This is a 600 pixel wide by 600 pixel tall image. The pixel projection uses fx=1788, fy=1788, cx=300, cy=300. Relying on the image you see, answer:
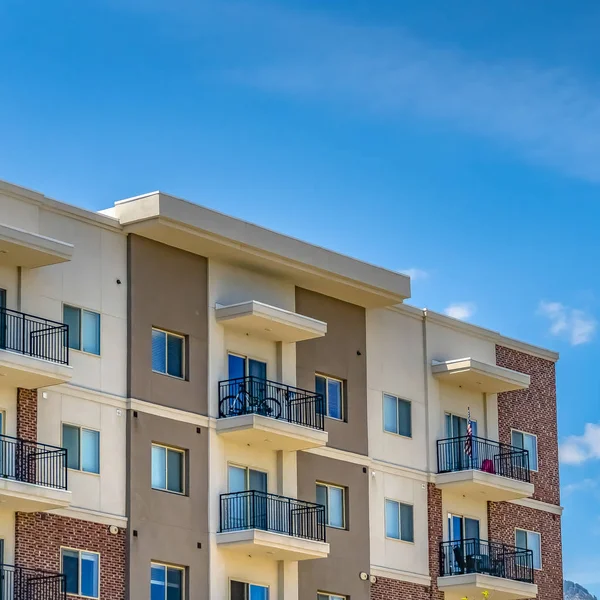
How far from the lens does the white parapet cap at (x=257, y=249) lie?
50.2m

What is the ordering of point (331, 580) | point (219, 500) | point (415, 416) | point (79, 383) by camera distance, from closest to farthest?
point (79, 383)
point (219, 500)
point (331, 580)
point (415, 416)

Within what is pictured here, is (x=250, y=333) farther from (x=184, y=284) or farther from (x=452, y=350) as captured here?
(x=452, y=350)

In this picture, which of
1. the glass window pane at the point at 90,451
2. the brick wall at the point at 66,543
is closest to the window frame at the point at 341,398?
the glass window pane at the point at 90,451

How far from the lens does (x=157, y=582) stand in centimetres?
4906

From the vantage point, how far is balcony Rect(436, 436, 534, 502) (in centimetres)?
5891

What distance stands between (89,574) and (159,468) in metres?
4.12

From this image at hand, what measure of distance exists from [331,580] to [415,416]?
743cm

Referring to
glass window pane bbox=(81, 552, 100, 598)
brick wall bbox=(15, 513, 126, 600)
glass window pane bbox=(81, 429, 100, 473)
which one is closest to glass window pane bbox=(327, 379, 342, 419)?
glass window pane bbox=(81, 429, 100, 473)

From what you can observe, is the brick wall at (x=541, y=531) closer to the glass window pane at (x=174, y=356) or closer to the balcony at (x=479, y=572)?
the balcony at (x=479, y=572)

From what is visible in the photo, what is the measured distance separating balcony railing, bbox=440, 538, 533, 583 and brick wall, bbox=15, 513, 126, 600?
14.6 m

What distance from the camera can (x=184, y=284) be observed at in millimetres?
51844

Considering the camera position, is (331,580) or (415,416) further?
(415,416)

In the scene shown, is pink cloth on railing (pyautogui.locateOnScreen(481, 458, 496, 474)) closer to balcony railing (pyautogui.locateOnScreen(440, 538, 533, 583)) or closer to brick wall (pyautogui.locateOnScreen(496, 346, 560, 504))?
balcony railing (pyautogui.locateOnScreen(440, 538, 533, 583))

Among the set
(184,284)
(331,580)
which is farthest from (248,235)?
(331,580)
